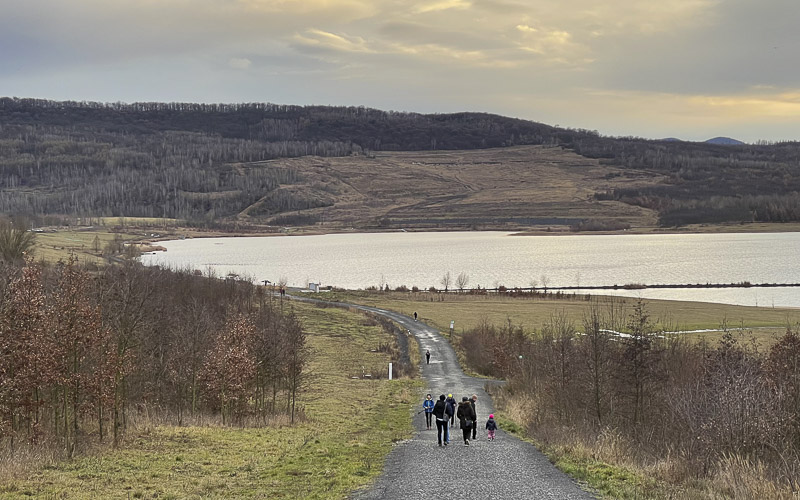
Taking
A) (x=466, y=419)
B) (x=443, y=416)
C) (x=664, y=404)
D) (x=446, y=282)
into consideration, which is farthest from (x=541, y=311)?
(x=443, y=416)

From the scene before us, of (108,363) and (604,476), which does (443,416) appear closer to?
(604,476)

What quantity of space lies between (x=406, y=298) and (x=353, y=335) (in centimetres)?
3410

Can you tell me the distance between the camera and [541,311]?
89.2 meters

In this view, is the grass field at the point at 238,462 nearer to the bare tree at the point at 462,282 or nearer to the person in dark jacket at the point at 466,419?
the person in dark jacket at the point at 466,419

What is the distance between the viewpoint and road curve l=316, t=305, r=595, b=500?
53.3ft

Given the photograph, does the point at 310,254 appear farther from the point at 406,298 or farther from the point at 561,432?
the point at 561,432

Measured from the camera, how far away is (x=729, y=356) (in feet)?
106

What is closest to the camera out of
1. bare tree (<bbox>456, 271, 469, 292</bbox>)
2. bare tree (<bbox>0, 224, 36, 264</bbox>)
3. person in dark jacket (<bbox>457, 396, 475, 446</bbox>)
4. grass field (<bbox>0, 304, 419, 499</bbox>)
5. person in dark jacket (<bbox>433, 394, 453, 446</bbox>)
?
grass field (<bbox>0, 304, 419, 499</bbox>)

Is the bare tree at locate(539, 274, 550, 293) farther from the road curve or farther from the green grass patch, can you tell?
the green grass patch

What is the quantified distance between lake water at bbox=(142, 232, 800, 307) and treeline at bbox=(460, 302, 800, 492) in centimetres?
7222

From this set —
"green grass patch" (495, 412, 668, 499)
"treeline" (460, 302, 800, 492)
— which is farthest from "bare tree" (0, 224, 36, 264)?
"green grass patch" (495, 412, 668, 499)

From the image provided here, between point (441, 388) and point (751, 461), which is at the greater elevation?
point (751, 461)

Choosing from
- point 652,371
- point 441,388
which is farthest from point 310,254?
point 652,371

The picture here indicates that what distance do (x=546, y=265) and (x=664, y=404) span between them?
12029 centimetres
